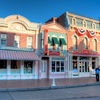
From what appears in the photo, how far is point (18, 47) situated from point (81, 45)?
9.25 m

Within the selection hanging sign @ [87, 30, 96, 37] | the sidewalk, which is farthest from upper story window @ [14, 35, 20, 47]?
→ hanging sign @ [87, 30, 96, 37]

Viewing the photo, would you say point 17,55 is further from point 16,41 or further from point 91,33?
point 91,33

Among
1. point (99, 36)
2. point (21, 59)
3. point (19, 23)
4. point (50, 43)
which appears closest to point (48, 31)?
point (50, 43)

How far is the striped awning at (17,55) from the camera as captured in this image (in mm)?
15266

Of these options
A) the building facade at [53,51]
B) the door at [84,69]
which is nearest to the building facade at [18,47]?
the building facade at [53,51]

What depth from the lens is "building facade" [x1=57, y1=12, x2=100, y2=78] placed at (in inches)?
790

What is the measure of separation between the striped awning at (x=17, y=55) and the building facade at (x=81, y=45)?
556 centimetres

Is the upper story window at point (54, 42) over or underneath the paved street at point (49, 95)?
over

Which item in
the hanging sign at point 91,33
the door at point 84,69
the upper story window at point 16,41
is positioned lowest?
the door at point 84,69

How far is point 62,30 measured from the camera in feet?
64.7

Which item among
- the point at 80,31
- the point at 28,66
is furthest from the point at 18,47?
the point at 80,31

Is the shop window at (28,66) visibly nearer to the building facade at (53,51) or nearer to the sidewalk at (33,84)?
the building facade at (53,51)

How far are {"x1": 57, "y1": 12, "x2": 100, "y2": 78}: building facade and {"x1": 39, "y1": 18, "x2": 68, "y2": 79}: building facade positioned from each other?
2.85 feet

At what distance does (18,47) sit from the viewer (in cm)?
1691
